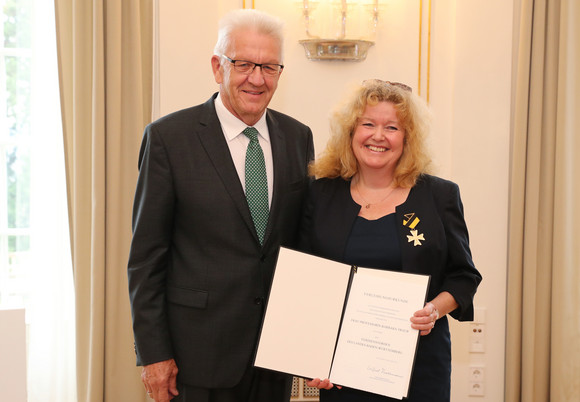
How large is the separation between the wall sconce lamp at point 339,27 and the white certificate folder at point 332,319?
5.77 feet

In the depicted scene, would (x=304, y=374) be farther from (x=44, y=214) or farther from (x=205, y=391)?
(x=44, y=214)

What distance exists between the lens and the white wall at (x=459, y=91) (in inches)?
131

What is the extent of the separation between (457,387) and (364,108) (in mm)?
2103

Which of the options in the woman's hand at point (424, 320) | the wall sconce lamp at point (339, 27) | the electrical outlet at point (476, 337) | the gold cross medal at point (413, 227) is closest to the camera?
the woman's hand at point (424, 320)

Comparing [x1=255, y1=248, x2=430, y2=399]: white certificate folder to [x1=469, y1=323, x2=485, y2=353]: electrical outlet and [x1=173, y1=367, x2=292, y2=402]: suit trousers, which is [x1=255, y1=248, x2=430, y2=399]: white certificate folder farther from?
[x1=469, y1=323, x2=485, y2=353]: electrical outlet

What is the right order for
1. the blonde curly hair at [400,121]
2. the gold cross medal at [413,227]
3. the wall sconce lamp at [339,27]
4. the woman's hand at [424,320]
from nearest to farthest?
1. the woman's hand at [424,320]
2. the gold cross medal at [413,227]
3. the blonde curly hair at [400,121]
4. the wall sconce lamp at [339,27]

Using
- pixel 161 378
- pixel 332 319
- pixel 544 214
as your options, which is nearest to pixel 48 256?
pixel 161 378

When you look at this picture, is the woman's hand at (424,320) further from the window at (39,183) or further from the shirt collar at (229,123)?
the window at (39,183)

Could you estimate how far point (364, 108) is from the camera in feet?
6.69

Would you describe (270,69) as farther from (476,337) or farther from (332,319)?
(476,337)

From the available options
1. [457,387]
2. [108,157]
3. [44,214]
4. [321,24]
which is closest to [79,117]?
[108,157]

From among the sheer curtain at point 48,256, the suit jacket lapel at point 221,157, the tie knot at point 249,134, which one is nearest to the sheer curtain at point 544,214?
the tie knot at point 249,134

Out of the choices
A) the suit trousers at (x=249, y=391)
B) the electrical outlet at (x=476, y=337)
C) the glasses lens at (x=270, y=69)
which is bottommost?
the electrical outlet at (x=476, y=337)

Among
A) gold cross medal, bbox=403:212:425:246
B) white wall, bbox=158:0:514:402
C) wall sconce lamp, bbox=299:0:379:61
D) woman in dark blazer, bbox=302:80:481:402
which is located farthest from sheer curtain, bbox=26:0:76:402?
gold cross medal, bbox=403:212:425:246
